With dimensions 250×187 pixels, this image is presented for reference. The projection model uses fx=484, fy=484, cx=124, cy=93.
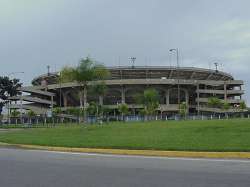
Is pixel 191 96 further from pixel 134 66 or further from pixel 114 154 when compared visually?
pixel 114 154

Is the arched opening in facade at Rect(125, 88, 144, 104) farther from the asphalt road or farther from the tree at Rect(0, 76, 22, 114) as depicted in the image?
the asphalt road

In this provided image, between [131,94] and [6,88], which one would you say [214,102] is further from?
[6,88]

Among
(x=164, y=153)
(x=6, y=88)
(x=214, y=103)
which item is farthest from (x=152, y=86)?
(x=164, y=153)

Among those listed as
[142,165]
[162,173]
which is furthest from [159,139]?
[162,173]

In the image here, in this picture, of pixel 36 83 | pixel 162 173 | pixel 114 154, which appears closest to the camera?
pixel 162 173

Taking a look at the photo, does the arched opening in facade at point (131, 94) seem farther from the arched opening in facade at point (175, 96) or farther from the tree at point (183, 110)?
the tree at point (183, 110)

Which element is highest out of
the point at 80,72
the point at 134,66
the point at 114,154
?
the point at 134,66

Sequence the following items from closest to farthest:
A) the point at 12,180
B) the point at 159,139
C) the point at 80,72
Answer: the point at 12,180, the point at 159,139, the point at 80,72

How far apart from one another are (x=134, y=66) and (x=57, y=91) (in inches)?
982

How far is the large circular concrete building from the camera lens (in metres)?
129

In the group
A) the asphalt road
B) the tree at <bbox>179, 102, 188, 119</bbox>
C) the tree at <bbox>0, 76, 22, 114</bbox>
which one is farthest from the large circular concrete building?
the asphalt road

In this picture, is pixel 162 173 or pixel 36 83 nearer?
pixel 162 173

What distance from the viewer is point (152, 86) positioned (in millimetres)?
128750

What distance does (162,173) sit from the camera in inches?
479
